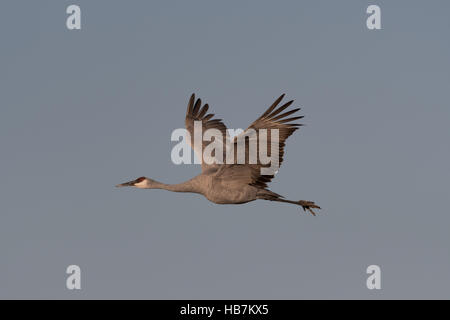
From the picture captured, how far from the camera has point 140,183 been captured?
19734 millimetres

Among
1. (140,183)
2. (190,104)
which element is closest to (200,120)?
(190,104)

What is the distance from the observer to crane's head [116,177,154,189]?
19641 mm

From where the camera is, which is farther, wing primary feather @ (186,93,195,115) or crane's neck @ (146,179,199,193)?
wing primary feather @ (186,93,195,115)

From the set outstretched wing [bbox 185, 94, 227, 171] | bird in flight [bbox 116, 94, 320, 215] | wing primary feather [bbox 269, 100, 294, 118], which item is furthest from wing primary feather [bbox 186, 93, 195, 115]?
wing primary feather [bbox 269, 100, 294, 118]

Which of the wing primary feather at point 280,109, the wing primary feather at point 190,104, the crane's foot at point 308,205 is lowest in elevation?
the crane's foot at point 308,205

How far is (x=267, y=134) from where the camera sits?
17906 millimetres

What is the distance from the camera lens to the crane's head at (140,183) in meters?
19.6

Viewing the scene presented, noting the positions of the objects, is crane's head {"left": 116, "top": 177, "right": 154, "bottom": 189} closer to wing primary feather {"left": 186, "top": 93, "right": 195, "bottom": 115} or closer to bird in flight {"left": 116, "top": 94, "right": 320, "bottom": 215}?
bird in flight {"left": 116, "top": 94, "right": 320, "bottom": 215}

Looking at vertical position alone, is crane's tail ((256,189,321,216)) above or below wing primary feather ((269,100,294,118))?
below

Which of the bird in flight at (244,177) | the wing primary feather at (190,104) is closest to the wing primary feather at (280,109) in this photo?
the bird in flight at (244,177)

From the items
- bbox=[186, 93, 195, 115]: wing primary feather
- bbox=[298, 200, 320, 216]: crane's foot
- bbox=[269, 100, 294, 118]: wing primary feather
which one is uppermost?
bbox=[186, 93, 195, 115]: wing primary feather

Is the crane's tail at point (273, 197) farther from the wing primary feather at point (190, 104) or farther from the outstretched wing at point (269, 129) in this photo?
the wing primary feather at point (190, 104)

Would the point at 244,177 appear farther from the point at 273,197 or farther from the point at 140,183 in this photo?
the point at 140,183

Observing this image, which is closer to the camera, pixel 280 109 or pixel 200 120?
pixel 280 109
